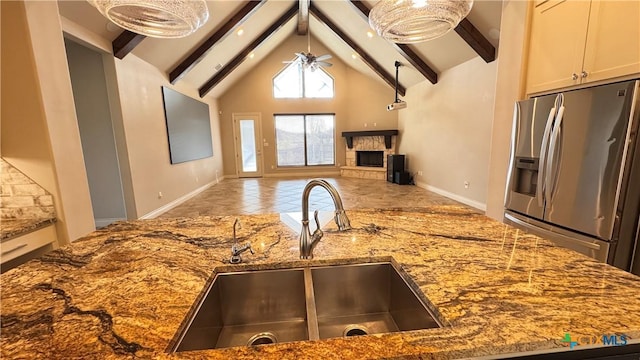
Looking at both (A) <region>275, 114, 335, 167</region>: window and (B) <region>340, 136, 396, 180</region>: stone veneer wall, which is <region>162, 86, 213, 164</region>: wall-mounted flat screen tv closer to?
(A) <region>275, 114, 335, 167</region>: window

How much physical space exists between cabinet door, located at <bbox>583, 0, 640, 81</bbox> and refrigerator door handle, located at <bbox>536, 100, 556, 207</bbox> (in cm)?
30

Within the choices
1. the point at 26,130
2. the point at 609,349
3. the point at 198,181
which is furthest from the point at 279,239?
the point at 198,181

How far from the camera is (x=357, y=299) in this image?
105 cm

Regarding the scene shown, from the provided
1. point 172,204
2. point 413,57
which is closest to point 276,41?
point 413,57

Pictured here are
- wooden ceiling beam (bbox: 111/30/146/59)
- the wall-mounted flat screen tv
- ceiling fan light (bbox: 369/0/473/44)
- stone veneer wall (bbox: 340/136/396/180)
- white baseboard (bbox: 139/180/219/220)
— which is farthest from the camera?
stone veneer wall (bbox: 340/136/396/180)

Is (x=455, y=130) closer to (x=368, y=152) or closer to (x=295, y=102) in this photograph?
(x=368, y=152)

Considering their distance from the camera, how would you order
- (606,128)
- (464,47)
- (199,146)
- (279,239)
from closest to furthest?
(279,239) → (606,128) → (464,47) → (199,146)

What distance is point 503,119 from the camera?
7.79 ft

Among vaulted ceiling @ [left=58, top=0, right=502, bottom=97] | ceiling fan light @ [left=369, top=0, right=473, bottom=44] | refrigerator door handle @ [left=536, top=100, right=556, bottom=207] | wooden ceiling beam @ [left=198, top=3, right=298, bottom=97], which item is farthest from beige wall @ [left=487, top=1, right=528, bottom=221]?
wooden ceiling beam @ [left=198, top=3, right=298, bottom=97]

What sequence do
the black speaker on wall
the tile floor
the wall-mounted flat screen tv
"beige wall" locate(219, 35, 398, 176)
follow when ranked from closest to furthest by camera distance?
the tile floor → the wall-mounted flat screen tv → the black speaker on wall → "beige wall" locate(219, 35, 398, 176)

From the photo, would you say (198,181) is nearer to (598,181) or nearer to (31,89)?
(31,89)

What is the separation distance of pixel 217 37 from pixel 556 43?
475 cm

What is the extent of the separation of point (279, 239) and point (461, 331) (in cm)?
80

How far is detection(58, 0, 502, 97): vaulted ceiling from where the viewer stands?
3504mm
